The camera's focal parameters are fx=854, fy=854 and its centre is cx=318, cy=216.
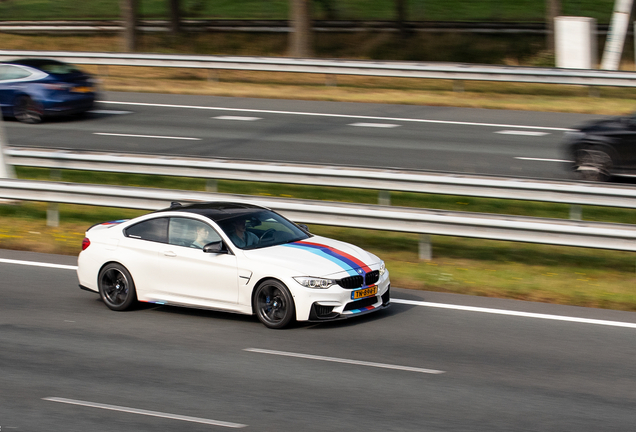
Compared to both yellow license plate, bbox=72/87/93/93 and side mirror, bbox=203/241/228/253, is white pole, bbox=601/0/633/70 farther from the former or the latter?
side mirror, bbox=203/241/228/253

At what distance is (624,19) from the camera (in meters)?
25.0

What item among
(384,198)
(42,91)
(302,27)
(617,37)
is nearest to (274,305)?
(384,198)

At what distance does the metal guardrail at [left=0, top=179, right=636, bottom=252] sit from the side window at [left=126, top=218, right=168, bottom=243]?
86.1 inches

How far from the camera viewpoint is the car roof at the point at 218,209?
33.9ft

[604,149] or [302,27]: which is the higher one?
[302,27]

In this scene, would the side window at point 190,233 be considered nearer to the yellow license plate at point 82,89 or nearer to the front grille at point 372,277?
the front grille at point 372,277

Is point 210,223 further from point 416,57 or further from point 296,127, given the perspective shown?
point 416,57

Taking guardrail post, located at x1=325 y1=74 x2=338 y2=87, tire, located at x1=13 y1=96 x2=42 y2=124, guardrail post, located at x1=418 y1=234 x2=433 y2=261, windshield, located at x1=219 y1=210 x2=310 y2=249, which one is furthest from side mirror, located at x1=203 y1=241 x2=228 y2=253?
guardrail post, located at x1=325 y1=74 x2=338 y2=87

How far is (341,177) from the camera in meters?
13.7

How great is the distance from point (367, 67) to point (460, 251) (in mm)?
12547

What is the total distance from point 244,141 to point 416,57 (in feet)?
57.7

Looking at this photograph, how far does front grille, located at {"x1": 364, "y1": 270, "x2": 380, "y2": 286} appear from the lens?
9.70 m

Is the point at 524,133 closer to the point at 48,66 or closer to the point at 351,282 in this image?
the point at 351,282

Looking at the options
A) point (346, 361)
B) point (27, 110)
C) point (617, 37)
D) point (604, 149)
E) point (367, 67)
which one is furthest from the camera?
point (617, 37)
